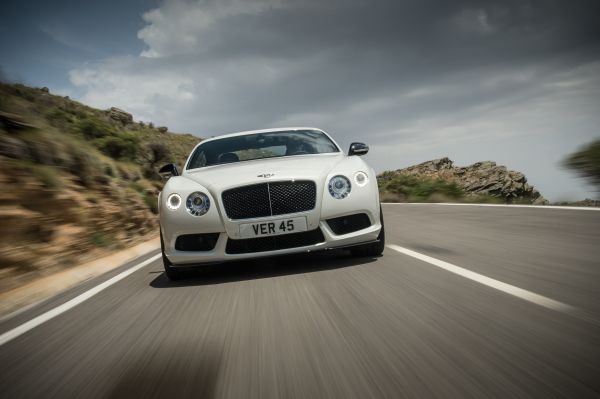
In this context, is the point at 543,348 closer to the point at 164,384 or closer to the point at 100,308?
the point at 164,384

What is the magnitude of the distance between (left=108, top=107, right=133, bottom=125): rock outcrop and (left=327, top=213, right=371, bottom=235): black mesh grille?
43.8 meters

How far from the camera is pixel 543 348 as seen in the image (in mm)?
2045

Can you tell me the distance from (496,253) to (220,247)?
2.65 m

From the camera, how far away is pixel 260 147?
5.76 meters

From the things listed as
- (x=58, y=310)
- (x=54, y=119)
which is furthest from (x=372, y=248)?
(x=54, y=119)


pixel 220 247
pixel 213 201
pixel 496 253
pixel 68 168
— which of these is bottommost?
pixel 496 253

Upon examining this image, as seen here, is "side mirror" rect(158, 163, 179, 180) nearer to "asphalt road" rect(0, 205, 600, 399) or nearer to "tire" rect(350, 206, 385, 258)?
"asphalt road" rect(0, 205, 600, 399)

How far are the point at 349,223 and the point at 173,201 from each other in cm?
165

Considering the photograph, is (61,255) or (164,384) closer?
(164,384)

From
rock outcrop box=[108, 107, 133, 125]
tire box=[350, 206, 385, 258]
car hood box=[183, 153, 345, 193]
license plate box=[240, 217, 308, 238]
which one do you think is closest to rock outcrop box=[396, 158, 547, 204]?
tire box=[350, 206, 385, 258]

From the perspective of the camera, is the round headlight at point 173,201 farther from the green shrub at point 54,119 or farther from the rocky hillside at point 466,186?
the rocky hillside at point 466,186

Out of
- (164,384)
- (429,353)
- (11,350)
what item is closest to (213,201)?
(11,350)

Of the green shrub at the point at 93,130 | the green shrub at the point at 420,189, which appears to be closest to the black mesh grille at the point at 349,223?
the green shrub at the point at 420,189

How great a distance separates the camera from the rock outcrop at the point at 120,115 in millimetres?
44269
